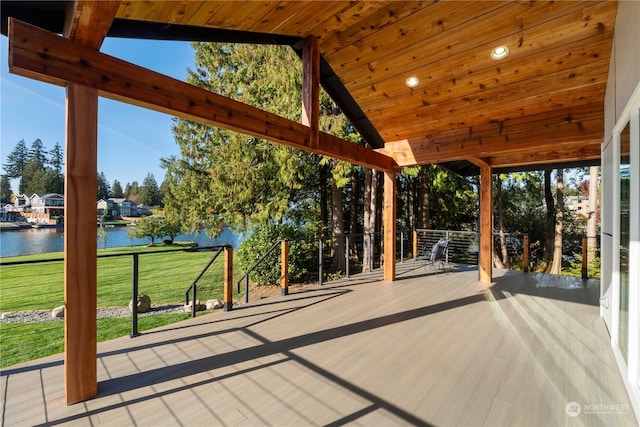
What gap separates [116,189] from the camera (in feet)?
43.8

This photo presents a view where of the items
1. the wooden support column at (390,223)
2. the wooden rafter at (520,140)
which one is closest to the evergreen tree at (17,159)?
the wooden support column at (390,223)

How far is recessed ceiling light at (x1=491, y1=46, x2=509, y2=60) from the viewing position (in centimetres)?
293

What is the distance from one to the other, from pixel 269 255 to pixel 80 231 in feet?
18.5

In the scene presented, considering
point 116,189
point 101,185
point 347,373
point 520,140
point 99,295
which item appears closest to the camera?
point 347,373

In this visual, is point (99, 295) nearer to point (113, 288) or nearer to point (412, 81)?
point (113, 288)

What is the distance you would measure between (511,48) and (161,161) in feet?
33.9

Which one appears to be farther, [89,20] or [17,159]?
[17,159]

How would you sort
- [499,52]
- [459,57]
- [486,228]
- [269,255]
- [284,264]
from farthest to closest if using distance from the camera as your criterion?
[269,255]
[486,228]
[284,264]
[459,57]
[499,52]

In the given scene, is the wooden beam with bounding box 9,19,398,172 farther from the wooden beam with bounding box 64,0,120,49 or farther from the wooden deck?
the wooden deck

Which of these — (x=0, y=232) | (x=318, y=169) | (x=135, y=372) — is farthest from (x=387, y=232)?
(x=0, y=232)

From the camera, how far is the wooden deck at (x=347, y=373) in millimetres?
1803

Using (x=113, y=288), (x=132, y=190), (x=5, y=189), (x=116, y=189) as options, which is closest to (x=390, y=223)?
(x=113, y=288)

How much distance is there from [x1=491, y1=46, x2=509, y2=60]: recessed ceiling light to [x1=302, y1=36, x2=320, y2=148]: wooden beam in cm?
188

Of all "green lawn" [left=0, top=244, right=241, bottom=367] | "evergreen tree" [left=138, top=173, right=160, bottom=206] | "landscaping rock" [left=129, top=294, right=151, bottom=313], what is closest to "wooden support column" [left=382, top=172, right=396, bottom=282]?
"green lawn" [left=0, top=244, right=241, bottom=367]
